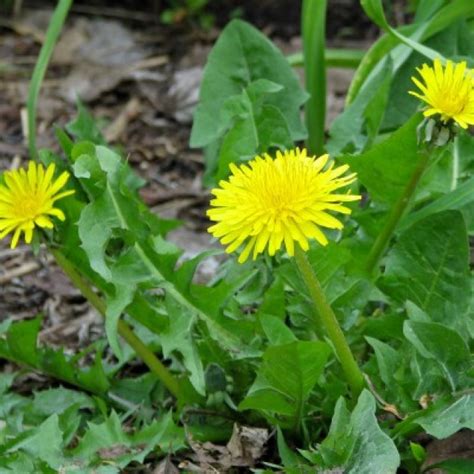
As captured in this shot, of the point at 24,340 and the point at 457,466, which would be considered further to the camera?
the point at 24,340

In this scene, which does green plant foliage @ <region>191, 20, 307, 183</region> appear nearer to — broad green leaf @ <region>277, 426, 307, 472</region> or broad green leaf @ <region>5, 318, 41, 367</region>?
broad green leaf @ <region>5, 318, 41, 367</region>

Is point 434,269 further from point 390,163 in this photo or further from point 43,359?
point 43,359

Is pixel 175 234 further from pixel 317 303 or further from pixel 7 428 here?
pixel 317 303

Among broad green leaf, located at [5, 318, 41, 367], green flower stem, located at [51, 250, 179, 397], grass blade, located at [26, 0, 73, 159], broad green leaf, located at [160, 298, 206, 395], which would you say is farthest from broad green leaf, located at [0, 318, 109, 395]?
grass blade, located at [26, 0, 73, 159]

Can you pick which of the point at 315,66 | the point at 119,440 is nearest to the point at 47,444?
the point at 119,440

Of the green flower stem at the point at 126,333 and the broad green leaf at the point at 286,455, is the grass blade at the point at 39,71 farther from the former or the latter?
the broad green leaf at the point at 286,455

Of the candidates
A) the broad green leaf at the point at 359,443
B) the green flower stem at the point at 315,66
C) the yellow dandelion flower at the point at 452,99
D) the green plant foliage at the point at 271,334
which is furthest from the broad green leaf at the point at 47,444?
the green flower stem at the point at 315,66

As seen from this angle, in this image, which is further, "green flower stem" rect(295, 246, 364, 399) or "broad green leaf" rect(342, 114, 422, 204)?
"broad green leaf" rect(342, 114, 422, 204)
